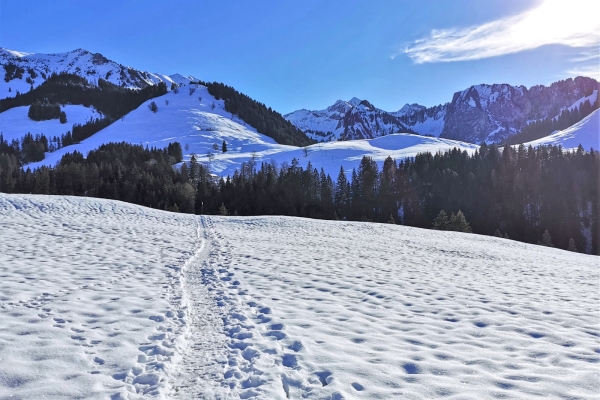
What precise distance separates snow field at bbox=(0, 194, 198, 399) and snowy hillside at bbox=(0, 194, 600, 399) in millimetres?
38

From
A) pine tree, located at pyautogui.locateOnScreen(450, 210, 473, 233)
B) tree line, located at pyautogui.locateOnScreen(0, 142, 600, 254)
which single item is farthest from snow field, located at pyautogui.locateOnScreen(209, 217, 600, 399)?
tree line, located at pyautogui.locateOnScreen(0, 142, 600, 254)

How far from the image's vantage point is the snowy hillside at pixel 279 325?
568 cm

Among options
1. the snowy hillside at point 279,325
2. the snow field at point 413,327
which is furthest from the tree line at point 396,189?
the snowy hillside at point 279,325

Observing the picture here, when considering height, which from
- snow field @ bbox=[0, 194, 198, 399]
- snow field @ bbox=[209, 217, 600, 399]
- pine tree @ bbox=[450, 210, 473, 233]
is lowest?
pine tree @ bbox=[450, 210, 473, 233]

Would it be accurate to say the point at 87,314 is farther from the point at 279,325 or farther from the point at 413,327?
the point at 413,327

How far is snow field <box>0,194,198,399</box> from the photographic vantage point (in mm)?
5496

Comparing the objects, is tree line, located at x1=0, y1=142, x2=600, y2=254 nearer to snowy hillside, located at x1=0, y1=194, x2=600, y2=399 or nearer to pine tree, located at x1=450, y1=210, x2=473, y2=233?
pine tree, located at x1=450, y1=210, x2=473, y2=233

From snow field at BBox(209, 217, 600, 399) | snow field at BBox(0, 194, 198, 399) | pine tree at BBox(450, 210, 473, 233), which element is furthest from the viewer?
pine tree at BBox(450, 210, 473, 233)

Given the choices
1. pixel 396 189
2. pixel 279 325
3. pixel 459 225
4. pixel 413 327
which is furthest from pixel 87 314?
pixel 396 189

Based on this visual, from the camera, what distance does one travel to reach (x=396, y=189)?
11869cm

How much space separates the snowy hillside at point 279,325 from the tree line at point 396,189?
68.3m

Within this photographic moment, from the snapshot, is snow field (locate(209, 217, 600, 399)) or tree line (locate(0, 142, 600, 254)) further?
tree line (locate(0, 142, 600, 254))

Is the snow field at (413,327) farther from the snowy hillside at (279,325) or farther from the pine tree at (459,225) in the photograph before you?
the pine tree at (459,225)

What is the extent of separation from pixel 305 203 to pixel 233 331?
309ft
